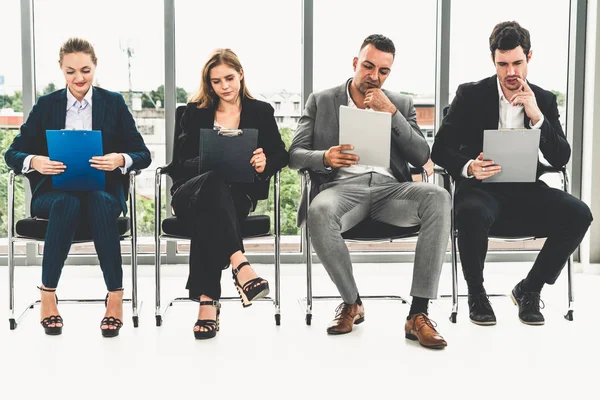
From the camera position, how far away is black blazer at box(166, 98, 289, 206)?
2932 mm

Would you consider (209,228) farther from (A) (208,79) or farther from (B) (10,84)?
(B) (10,84)

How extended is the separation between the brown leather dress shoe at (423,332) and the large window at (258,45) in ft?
5.25

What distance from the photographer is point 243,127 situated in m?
3.00

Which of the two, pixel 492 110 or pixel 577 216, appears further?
pixel 492 110

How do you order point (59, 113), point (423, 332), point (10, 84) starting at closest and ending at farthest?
point (423, 332), point (59, 113), point (10, 84)

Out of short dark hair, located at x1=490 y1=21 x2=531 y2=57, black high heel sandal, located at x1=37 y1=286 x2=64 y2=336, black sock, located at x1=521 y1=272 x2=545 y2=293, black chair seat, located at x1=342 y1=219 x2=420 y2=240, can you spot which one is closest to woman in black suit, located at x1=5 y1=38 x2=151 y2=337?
black high heel sandal, located at x1=37 y1=286 x2=64 y2=336

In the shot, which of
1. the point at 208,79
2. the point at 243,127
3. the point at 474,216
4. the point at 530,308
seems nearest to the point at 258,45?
the point at 208,79

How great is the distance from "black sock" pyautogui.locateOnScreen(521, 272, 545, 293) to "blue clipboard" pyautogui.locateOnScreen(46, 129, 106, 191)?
189 cm

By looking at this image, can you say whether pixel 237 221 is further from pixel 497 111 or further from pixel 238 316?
pixel 497 111

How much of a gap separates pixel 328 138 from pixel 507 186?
83 cm

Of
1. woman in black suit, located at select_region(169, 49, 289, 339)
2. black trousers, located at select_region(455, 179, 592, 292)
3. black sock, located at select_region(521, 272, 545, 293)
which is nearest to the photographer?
woman in black suit, located at select_region(169, 49, 289, 339)

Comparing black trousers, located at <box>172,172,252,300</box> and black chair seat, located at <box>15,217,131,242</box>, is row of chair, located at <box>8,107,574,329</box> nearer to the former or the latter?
black chair seat, located at <box>15,217,131,242</box>

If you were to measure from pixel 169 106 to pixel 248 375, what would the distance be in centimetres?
219

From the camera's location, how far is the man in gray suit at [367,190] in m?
2.68
